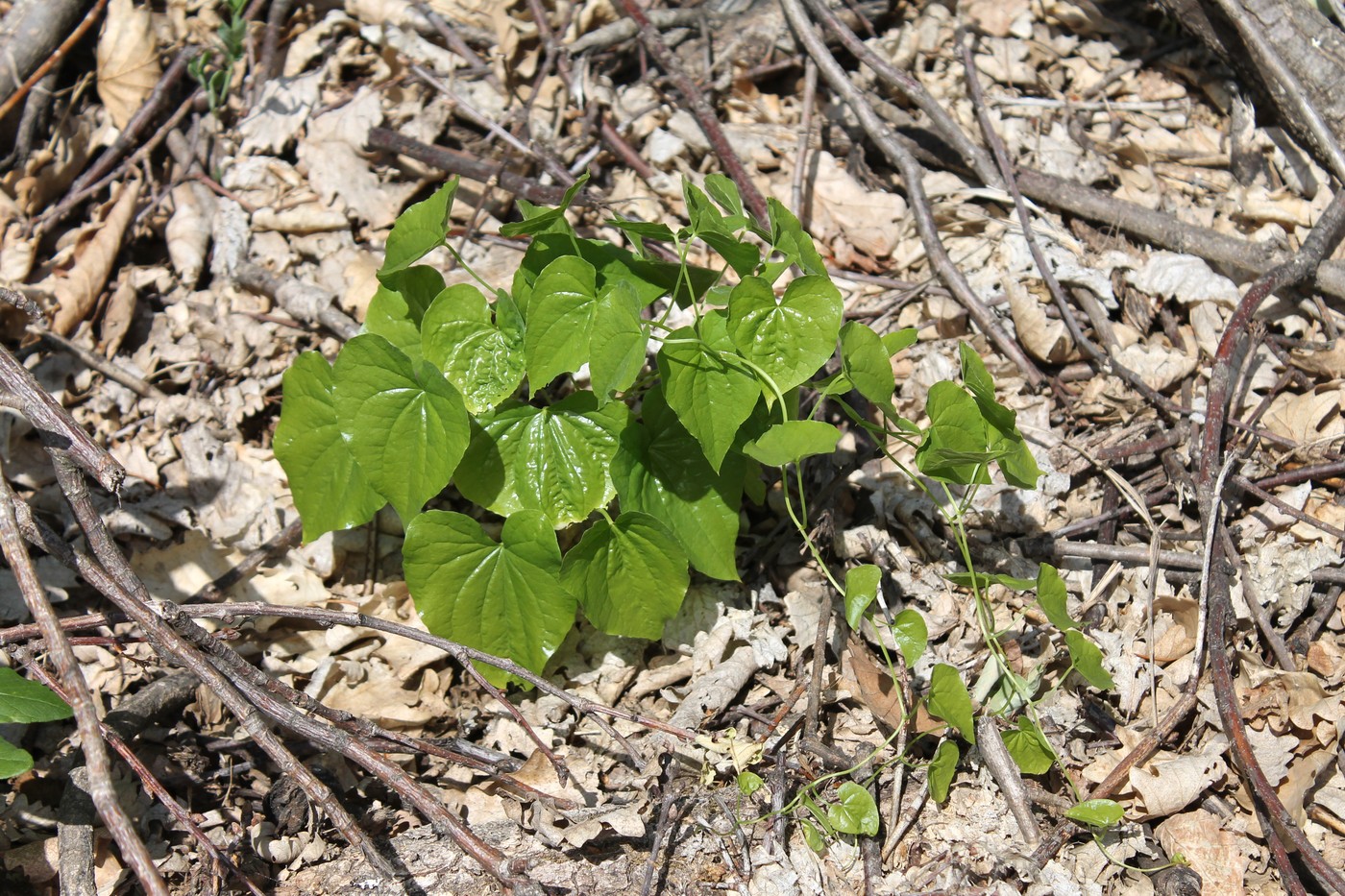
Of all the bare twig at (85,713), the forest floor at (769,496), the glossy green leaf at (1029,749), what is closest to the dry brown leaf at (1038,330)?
the forest floor at (769,496)

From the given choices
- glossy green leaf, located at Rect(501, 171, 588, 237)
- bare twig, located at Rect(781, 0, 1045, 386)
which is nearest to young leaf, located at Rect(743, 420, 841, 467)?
glossy green leaf, located at Rect(501, 171, 588, 237)

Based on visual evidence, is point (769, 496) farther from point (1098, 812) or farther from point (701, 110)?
point (701, 110)

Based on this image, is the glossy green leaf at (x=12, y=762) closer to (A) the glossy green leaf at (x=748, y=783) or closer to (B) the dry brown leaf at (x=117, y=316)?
(A) the glossy green leaf at (x=748, y=783)

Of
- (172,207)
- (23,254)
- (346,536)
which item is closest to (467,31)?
(172,207)

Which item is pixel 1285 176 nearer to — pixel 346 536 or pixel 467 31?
pixel 467 31

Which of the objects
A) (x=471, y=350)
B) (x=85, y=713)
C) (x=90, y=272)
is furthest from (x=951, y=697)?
(x=90, y=272)

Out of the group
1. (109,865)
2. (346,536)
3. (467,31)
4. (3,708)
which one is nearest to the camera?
(3,708)

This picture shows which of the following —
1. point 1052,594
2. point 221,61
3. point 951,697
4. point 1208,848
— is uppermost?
point 221,61
